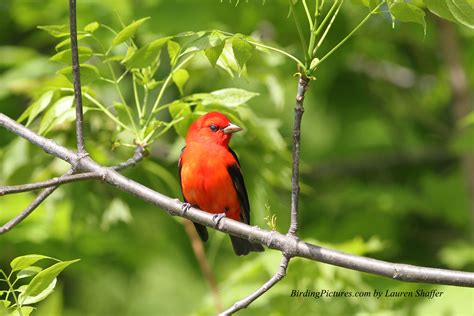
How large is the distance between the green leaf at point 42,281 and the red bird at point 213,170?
2162 mm

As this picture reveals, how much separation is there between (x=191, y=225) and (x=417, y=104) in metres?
3.36

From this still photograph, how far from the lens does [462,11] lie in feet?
9.72

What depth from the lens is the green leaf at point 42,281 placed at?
301cm

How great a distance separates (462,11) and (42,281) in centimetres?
187

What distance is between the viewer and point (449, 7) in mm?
2967

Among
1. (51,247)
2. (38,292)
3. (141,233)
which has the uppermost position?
(38,292)

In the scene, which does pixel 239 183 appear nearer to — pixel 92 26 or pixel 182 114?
pixel 182 114

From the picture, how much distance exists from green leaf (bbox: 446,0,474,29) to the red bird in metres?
2.36

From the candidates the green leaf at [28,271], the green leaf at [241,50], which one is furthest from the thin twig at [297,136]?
the green leaf at [28,271]

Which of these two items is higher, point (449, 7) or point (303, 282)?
point (449, 7)

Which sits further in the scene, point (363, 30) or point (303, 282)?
point (363, 30)

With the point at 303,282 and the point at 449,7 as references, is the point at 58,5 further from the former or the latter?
the point at 449,7

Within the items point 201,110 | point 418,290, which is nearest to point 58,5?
point 201,110

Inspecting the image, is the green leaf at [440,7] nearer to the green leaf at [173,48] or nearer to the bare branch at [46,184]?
the green leaf at [173,48]
